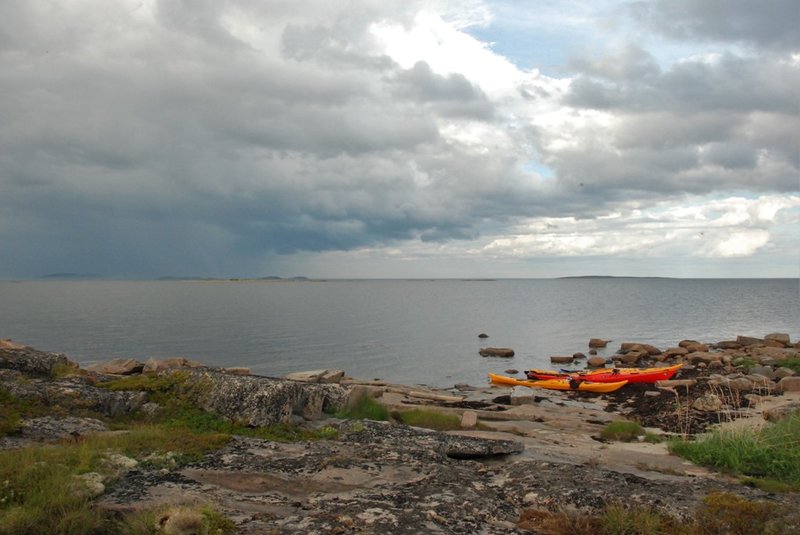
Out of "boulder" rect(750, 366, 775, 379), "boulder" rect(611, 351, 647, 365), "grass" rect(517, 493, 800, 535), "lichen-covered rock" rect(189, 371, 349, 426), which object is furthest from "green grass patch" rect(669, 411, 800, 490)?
"boulder" rect(611, 351, 647, 365)

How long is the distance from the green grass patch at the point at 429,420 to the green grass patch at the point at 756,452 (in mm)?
6107

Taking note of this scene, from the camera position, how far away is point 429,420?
1616cm

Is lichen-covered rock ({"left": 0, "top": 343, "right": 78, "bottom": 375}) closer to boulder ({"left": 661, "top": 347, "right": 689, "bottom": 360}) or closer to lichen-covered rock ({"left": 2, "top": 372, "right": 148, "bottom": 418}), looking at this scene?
lichen-covered rock ({"left": 2, "top": 372, "right": 148, "bottom": 418})

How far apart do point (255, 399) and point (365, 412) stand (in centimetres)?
357

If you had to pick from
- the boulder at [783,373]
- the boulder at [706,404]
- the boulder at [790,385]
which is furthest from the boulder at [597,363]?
the boulder at [706,404]

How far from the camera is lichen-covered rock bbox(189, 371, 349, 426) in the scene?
11.6 m

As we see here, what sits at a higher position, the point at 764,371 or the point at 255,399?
the point at 255,399

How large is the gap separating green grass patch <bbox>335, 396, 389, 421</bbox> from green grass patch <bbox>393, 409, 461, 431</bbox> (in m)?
1.29

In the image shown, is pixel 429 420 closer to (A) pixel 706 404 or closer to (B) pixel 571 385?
(A) pixel 706 404

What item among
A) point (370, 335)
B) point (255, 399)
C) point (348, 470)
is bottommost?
point (370, 335)

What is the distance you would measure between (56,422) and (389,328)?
5712cm

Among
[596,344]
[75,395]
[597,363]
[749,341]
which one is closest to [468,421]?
[75,395]

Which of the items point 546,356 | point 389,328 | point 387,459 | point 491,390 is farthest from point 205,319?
point 387,459

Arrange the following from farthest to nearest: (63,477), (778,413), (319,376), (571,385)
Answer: (571,385)
(319,376)
(778,413)
(63,477)
